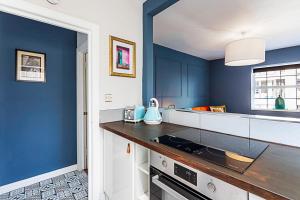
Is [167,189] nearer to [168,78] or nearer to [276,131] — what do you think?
[276,131]

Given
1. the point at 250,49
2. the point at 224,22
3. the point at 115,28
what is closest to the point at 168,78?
the point at 224,22

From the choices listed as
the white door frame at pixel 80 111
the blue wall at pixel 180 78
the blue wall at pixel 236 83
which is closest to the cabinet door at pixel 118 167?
the white door frame at pixel 80 111

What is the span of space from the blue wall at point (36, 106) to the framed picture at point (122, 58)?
1.00 m

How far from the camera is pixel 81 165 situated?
7.23 ft

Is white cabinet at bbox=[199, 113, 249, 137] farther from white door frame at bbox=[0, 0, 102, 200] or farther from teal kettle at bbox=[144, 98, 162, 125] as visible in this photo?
white door frame at bbox=[0, 0, 102, 200]

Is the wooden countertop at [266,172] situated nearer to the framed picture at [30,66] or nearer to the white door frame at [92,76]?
the white door frame at [92,76]

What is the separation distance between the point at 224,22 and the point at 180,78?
5.97 feet

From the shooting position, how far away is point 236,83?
4.44m

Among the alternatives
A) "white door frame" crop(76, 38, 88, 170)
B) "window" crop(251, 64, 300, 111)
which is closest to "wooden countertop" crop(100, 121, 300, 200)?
"white door frame" crop(76, 38, 88, 170)

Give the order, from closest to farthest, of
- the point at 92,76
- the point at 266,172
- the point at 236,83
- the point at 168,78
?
the point at 266,172, the point at 92,76, the point at 168,78, the point at 236,83

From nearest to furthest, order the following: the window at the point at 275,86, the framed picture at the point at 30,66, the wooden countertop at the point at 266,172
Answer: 1. the wooden countertop at the point at 266,172
2. the framed picture at the point at 30,66
3. the window at the point at 275,86

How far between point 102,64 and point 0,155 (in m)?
1.55

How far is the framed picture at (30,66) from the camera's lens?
1.77 m

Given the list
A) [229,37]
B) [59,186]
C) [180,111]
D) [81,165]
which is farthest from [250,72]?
[59,186]
